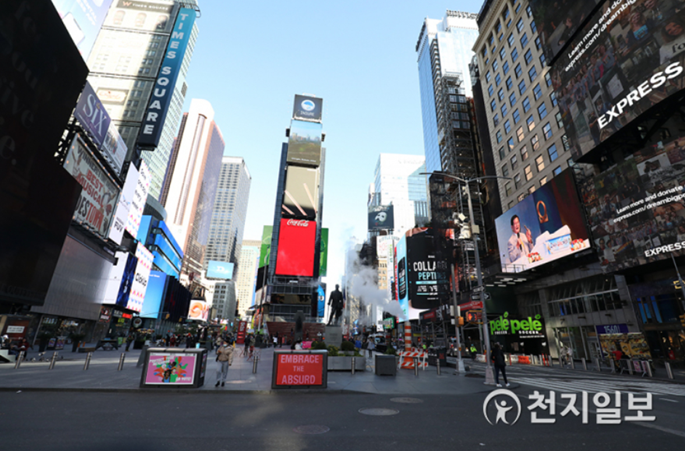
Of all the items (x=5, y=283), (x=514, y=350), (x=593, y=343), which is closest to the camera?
(x=5, y=283)

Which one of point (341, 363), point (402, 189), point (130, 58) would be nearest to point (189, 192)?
point (402, 189)

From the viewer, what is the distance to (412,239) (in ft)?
246

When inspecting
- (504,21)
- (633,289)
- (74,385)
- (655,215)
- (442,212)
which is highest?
(504,21)

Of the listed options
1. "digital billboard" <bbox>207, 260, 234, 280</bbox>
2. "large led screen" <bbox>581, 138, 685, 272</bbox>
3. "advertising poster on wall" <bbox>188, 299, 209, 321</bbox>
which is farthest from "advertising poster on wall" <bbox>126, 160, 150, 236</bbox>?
"digital billboard" <bbox>207, 260, 234, 280</bbox>

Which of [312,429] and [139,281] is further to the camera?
[139,281]

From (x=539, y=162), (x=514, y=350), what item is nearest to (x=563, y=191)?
(x=539, y=162)

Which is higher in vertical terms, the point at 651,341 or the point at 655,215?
the point at 655,215

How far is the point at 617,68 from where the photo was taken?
26062mm

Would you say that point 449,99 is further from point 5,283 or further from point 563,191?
point 5,283

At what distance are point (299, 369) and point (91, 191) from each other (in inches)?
1559

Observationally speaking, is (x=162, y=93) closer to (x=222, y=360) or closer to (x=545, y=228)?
(x=222, y=360)

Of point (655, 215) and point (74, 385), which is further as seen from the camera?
point (655, 215)

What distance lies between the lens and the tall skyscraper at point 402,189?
174750 mm

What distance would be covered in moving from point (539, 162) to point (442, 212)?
56.7 ft
